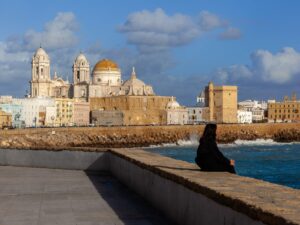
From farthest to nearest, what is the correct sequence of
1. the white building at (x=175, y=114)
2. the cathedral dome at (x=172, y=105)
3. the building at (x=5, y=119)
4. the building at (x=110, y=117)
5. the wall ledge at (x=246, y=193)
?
the cathedral dome at (x=172, y=105) < the white building at (x=175, y=114) < the building at (x=110, y=117) < the building at (x=5, y=119) < the wall ledge at (x=246, y=193)

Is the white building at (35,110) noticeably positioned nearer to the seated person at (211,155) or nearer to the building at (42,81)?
the building at (42,81)

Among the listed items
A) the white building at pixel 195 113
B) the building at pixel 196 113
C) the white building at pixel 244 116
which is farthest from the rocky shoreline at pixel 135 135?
the white building at pixel 244 116

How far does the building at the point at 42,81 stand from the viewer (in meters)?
116

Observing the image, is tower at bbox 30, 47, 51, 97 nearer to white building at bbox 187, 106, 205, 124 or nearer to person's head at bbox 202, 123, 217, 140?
white building at bbox 187, 106, 205, 124

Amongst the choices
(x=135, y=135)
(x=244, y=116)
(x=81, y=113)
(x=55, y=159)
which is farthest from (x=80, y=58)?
(x=55, y=159)

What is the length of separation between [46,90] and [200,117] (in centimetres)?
2884

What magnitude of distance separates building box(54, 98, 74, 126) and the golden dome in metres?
17.9

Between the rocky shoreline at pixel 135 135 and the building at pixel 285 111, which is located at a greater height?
the building at pixel 285 111

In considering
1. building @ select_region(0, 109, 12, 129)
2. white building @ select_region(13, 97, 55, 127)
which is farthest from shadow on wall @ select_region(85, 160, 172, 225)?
white building @ select_region(13, 97, 55, 127)

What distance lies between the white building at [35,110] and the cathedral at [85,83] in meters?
11.3

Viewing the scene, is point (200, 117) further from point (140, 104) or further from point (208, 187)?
point (208, 187)

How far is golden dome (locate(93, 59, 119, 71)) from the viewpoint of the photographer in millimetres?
119250

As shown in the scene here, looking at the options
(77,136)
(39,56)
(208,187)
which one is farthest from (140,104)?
(208,187)

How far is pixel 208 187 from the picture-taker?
5.02 m
